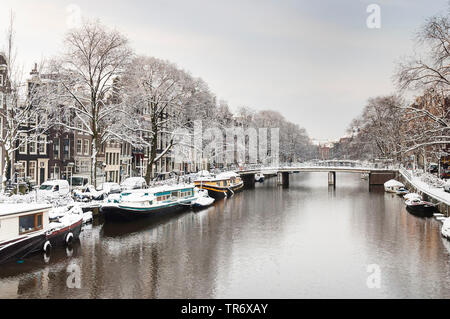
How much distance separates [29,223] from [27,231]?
1.55 feet

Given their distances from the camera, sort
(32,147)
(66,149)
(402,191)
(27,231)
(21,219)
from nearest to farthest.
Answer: (21,219) < (27,231) < (32,147) < (66,149) < (402,191)

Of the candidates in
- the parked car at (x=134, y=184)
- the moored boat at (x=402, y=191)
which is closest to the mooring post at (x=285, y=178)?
the moored boat at (x=402, y=191)

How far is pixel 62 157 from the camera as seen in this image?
5675cm

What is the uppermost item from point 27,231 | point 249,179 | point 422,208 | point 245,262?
point 27,231

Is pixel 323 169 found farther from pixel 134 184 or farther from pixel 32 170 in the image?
pixel 32 170

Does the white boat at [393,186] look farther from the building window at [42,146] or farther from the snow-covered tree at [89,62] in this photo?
the building window at [42,146]

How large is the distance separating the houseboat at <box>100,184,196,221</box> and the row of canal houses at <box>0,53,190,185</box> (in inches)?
410

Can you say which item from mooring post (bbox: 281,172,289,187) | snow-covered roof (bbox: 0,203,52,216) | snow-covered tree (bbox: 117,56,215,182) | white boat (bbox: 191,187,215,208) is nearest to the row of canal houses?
snow-covered tree (bbox: 117,56,215,182)

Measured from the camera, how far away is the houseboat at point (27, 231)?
74.7 ft

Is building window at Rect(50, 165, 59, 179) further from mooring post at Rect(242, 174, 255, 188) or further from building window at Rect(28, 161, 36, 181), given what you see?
mooring post at Rect(242, 174, 255, 188)

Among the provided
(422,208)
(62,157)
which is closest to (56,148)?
(62,157)

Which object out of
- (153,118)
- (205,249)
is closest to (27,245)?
(205,249)

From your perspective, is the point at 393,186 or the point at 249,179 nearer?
the point at 393,186

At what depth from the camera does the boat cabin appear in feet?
74.9
